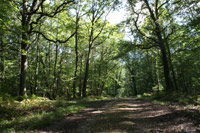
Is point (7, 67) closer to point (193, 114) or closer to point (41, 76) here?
point (41, 76)

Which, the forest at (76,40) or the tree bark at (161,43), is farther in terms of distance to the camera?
the tree bark at (161,43)

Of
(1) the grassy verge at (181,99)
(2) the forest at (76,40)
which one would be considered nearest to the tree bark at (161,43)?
(2) the forest at (76,40)

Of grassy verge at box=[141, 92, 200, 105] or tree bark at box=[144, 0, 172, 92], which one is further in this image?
tree bark at box=[144, 0, 172, 92]

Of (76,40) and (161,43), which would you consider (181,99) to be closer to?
(161,43)

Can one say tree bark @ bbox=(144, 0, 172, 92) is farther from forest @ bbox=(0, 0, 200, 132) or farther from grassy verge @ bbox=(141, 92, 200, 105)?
grassy verge @ bbox=(141, 92, 200, 105)

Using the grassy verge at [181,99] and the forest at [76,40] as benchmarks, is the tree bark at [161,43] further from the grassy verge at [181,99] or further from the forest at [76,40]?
the grassy verge at [181,99]

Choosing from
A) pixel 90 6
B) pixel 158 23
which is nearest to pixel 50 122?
pixel 158 23

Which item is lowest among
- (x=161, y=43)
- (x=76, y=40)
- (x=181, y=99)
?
(x=181, y=99)

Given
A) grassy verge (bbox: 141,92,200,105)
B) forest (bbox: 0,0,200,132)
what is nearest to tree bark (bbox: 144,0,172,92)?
forest (bbox: 0,0,200,132)

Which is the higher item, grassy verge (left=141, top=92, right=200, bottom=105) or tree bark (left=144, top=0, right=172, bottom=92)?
tree bark (left=144, top=0, right=172, bottom=92)

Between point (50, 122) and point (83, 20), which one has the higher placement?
point (83, 20)

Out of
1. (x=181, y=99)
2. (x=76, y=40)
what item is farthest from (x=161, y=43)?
(x=76, y=40)

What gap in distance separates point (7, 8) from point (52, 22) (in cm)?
1435

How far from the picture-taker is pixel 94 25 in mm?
20672
